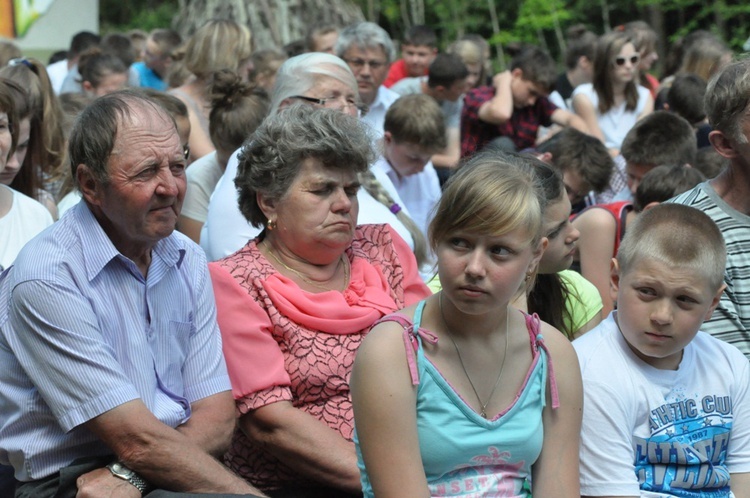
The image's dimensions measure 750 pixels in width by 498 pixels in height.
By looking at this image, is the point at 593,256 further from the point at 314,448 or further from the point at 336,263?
the point at 314,448

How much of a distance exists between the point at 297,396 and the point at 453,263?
2.83 feet

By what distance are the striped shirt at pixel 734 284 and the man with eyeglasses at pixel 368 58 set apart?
370 cm

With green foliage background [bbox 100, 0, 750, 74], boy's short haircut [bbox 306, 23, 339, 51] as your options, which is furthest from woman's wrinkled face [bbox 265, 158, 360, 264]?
green foliage background [bbox 100, 0, 750, 74]

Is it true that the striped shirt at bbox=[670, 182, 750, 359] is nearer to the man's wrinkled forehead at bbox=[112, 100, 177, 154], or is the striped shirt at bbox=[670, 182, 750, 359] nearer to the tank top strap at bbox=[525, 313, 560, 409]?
the tank top strap at bbox=[525, 313, 560, 409]

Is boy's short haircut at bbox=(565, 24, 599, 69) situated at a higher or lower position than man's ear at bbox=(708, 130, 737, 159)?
lower

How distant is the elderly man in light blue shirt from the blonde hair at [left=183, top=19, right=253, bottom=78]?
3.88 metres

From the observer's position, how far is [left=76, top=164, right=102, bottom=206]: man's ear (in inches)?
110

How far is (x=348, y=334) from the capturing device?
3.16 metres

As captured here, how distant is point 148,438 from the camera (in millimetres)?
2674

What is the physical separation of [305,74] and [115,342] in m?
1.90

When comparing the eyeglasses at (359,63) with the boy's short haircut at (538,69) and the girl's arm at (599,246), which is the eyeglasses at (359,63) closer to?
the boy's short haircut at (538,69)

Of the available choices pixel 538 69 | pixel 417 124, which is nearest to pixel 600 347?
pixel 417 124

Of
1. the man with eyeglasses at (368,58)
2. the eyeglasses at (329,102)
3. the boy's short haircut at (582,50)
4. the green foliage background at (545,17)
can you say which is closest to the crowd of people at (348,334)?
the eyeglasses at (329,102)

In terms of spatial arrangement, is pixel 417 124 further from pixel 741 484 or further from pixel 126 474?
pixel 126 474
